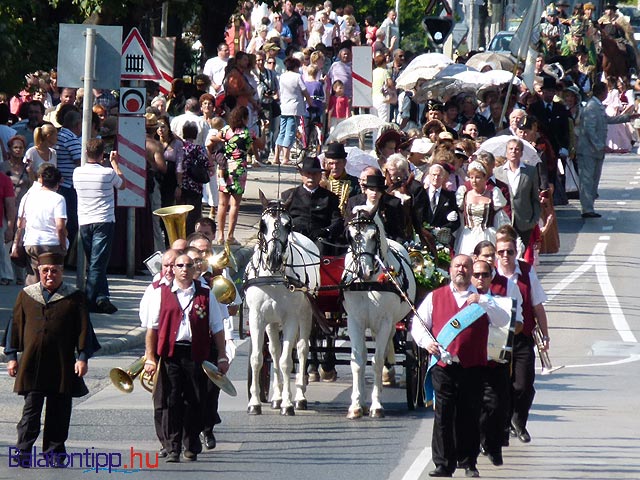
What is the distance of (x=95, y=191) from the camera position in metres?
18.2

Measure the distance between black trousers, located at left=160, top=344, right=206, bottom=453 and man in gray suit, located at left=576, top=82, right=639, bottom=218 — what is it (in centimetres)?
1802

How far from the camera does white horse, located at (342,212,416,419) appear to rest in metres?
13.4

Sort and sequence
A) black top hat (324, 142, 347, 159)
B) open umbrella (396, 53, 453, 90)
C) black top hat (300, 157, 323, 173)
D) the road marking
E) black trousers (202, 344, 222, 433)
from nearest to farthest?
black trousers (202, 344, 222, 433), black top hat (300, 157, 323, 173), black top hat (324, 142, 347, 159), the road marking, open umbrella (396, 53, 453, 90)

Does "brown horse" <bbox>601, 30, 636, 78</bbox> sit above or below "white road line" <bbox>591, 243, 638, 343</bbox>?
above

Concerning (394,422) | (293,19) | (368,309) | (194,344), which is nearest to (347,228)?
(368,309)

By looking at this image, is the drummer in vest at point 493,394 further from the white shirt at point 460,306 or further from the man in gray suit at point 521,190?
the man in gray suit at point 521,190

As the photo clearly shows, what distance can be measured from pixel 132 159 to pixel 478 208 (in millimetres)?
5609

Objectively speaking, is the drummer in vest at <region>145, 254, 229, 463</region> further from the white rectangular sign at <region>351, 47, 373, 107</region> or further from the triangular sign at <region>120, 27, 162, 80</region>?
the white rectangular sign at <region>351, 47, 373, 107</region>

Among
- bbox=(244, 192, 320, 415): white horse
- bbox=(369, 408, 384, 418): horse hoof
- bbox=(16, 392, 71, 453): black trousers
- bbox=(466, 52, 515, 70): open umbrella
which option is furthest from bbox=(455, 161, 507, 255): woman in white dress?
bbox=(466, 52, 515, 70): open umbrella

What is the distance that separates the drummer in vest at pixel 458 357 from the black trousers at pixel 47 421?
98.8 inches

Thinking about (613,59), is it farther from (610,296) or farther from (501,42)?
(610,296)

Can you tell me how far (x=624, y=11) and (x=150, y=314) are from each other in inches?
2030

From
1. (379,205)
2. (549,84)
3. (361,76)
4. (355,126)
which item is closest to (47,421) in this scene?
(379,205)

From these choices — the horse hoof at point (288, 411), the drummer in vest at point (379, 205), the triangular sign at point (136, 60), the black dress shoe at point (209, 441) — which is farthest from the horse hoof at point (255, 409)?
the triangular sign at point (136, 60)
